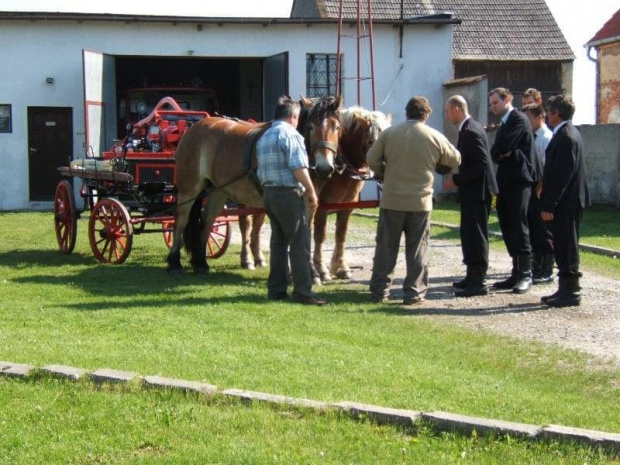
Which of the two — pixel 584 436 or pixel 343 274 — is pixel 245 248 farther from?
pixel 584 436

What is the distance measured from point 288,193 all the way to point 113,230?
3.75m

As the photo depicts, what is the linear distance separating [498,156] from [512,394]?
4675 mm

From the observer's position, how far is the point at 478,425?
5273 millimetres

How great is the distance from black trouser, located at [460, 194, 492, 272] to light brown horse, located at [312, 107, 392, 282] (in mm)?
1294

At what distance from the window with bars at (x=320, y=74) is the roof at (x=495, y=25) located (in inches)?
361

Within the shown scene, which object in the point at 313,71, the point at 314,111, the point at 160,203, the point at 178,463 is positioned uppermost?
the point at 313,71

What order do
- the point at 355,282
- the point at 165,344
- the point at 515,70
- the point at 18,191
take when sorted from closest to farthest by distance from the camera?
the point at 165,344 → the point at 355,282 → the point at 18,191 → the point at 515,70

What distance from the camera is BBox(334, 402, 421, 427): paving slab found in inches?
214

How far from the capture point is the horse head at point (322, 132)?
10148mm

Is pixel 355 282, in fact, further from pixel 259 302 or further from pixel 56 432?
pixel 56 432

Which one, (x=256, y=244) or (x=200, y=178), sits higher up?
(x=200, y=178)

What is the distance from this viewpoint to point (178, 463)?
494cm

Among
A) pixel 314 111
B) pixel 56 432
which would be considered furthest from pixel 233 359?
pixel 314 111

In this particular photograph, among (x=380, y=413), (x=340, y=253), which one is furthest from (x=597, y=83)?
(x=380, y=413)
